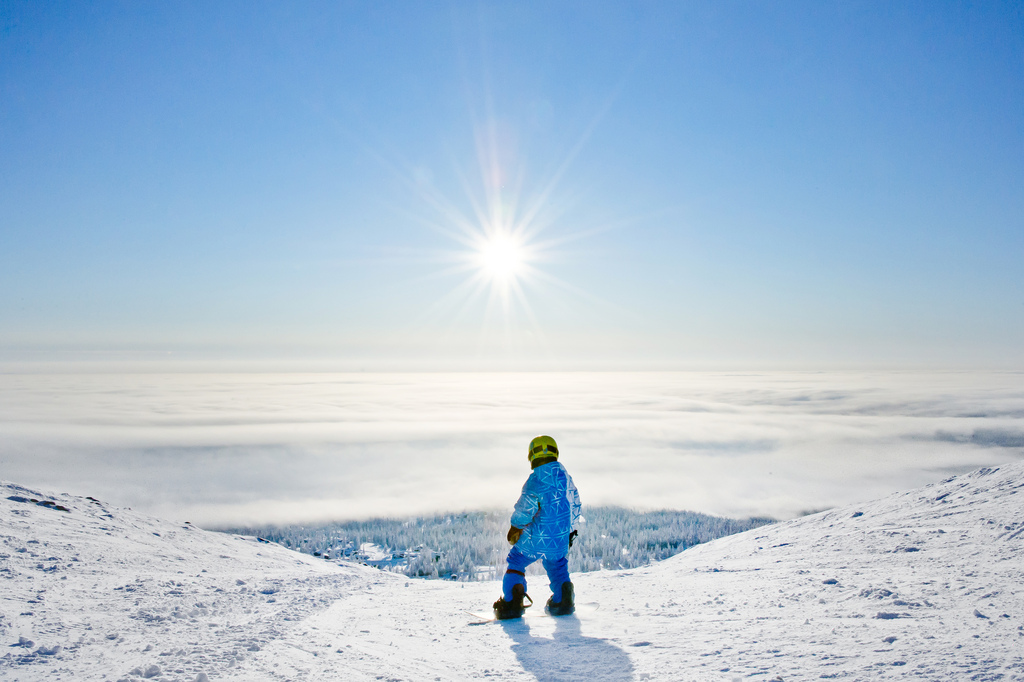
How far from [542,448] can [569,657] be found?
2.14m

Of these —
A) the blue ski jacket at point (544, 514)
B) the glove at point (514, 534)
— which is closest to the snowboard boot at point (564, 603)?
the blue ski jacket at point (544, 514)

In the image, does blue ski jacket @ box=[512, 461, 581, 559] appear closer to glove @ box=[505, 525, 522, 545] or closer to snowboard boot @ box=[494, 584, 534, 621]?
glove @ box=[505, 525, 522, 545]

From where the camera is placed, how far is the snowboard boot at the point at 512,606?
17.6ft

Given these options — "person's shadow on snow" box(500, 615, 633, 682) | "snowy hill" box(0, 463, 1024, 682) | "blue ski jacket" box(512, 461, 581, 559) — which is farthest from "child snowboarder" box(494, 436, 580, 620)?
"person's shadow on snow" box(500, 615, 633, 682)

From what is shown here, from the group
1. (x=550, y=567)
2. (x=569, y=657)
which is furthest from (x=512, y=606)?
(x=569, y=657)

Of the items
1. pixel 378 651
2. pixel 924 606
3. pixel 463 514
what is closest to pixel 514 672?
pixel 378 651

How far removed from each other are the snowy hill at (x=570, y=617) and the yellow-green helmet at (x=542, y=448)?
5.33 ft

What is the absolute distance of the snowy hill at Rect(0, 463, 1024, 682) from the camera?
3580 millimetres

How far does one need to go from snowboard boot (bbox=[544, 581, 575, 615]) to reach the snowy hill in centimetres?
23

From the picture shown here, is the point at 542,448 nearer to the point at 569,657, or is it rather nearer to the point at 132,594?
the point at 569,657

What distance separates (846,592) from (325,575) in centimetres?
647

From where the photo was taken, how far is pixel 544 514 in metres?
5.64

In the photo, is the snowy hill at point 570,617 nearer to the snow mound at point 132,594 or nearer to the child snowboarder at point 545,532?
the snow mound at point 132,594

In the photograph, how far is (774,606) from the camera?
4.98 metres
